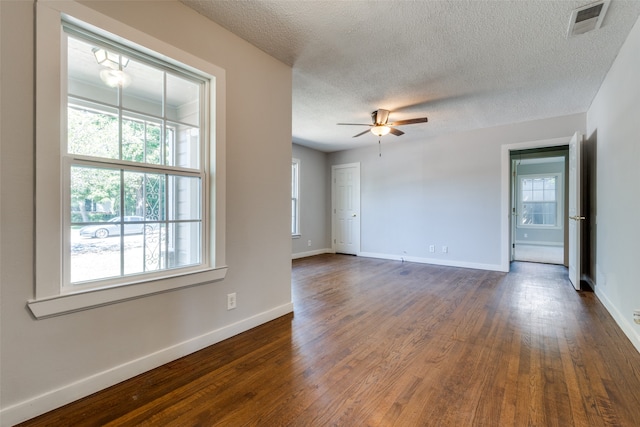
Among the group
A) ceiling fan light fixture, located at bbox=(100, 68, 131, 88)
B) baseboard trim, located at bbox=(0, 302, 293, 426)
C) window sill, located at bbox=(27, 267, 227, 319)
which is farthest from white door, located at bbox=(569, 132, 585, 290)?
ceiling fan light fixture, located at bbox=(100, 68, 131, 88)

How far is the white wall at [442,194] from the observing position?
4828 millimetres

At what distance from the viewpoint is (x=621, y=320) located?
248 centimetres

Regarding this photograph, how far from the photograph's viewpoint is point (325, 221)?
23.0 feet

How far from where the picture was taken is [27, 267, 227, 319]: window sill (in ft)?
4.79

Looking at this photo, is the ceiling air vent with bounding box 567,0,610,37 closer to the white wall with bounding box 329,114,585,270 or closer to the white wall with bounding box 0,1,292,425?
the white wall with bounding box 0,1,292,425

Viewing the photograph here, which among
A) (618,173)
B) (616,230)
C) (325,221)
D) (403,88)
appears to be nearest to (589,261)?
(616,230)

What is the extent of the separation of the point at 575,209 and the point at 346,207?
13.3ft

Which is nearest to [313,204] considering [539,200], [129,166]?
[129,166]

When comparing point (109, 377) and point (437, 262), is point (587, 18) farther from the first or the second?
point (437, 262)

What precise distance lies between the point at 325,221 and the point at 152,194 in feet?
17.1

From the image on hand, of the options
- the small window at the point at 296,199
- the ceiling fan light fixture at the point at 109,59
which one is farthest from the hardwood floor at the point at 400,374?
the small window at the point at 296,199

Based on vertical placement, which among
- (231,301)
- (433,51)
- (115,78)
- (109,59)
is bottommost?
(231,301)

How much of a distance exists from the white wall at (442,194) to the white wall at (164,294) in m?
3.60

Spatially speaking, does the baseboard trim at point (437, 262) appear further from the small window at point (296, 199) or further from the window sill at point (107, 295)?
the window sill at point (107, 295)
